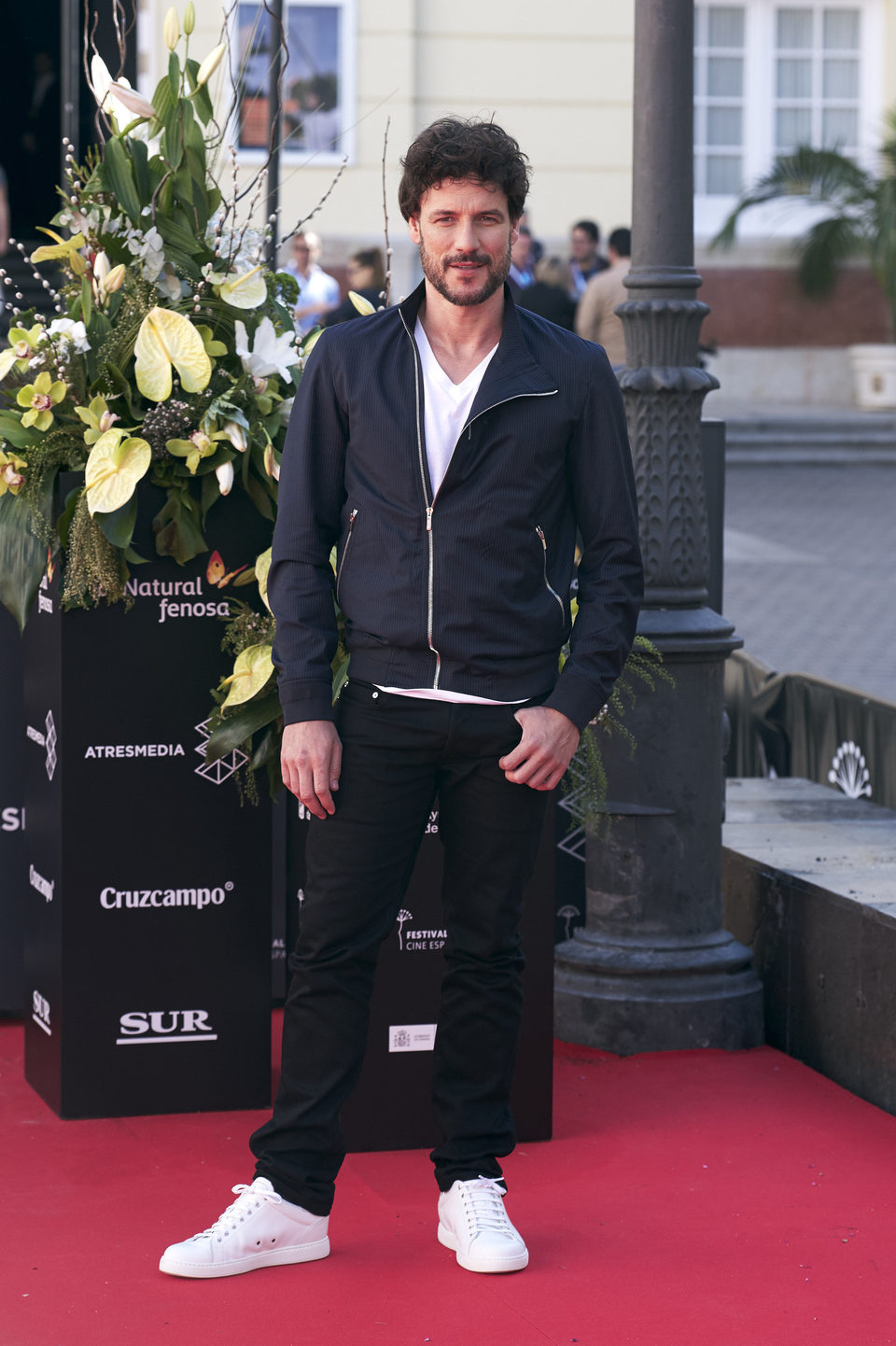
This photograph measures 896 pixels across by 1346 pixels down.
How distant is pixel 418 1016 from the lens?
3875 mm

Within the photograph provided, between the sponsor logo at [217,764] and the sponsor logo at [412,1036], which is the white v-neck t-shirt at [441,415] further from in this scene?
the sponsor logo at [412,1036]

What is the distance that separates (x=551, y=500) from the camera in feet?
10.7

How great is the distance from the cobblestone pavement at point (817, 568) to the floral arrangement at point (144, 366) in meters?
4.34

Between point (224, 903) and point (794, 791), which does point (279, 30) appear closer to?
point (224, 903)

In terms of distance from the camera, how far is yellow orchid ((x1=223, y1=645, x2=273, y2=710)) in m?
3.71

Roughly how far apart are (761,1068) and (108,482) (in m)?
2.07

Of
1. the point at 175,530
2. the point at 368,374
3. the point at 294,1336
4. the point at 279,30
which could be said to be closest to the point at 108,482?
the point at 175,530

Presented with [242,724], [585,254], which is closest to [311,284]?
[585,254]

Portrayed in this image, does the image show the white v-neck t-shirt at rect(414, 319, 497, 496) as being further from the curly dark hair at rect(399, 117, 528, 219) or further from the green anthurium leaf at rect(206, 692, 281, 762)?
the green anthurium leaf at rect(206, 692, 281, 762)

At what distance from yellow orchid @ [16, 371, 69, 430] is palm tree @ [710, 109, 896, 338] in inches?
644

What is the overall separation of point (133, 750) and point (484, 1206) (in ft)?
4.05

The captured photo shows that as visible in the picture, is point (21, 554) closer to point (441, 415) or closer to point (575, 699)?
point (441, 415)

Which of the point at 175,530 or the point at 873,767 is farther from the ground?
the point at 175,530

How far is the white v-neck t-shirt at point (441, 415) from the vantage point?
3154 millimetres
